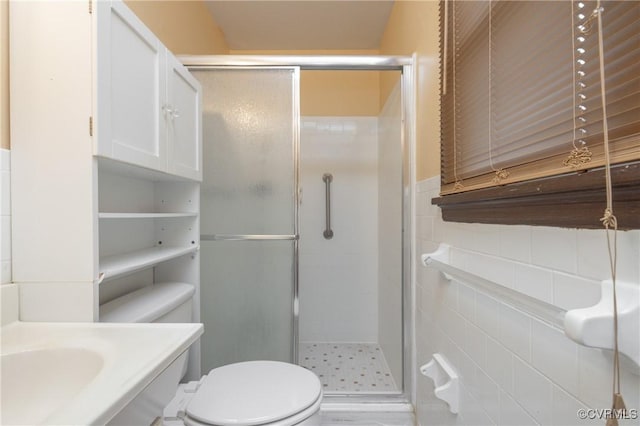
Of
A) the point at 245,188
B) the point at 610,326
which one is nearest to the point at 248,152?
the point at 245,188

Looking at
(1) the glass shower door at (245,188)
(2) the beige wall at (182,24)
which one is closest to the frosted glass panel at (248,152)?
(1) the glass shower door at (245,188)

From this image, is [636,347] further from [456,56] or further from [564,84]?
[456,56]

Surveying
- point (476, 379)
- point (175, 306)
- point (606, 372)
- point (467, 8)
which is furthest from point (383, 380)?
point (467, 8)

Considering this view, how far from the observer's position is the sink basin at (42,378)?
23.5 inches

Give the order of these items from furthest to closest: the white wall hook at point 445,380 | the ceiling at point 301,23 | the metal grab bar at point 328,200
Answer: the metal grab bar at point 328,200
the ceiling at point 301,23
the white wall hook at point 445,380

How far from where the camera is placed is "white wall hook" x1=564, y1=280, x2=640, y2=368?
0.42 meters

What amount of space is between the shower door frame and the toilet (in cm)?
58

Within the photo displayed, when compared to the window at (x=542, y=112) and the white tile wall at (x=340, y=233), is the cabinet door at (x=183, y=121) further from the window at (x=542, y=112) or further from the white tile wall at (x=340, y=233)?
the white tile wall at (x=340, y=233)

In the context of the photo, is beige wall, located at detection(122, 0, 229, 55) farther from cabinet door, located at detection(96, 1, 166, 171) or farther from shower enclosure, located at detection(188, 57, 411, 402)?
cabinet door, located at detection(96, 1, 166, 171)

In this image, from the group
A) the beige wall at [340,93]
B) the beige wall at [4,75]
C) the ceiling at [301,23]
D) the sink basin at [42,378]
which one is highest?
the ceiling at [301,23]

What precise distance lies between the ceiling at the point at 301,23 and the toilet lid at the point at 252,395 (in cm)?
220

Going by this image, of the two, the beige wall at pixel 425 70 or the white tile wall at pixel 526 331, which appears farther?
the beige wall at pixel 425 70

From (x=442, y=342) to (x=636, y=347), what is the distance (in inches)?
32.2

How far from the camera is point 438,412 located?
1213 millimetres
